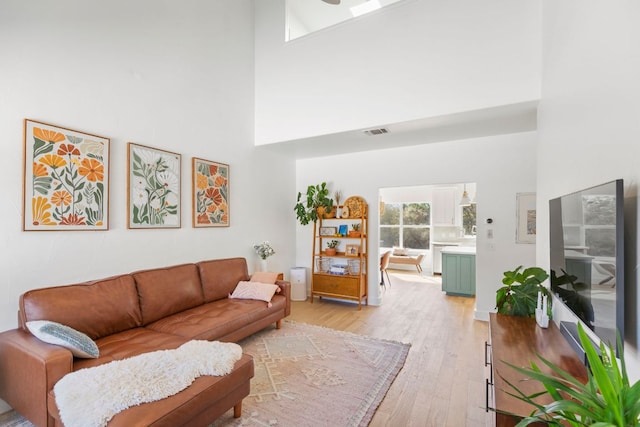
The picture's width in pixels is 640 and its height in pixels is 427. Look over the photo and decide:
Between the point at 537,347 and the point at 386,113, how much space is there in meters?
2.77

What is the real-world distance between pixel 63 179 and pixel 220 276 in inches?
70.2

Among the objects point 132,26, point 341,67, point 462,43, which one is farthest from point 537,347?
point 132,26

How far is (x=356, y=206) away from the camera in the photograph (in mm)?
5020

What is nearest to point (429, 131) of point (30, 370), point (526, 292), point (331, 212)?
point (331, 212)

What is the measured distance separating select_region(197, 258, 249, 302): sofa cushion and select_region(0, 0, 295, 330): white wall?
27 cm

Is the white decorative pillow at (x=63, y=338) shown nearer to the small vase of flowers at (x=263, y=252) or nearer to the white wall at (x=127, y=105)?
the white wall at (x=127, y=105)

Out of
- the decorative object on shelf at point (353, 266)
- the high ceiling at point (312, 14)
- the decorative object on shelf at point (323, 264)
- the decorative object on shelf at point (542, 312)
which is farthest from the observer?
the decorative object on shelf at point (323, 264)

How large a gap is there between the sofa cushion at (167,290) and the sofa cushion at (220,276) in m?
0.08

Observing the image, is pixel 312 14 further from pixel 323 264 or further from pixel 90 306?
pixel 90 306

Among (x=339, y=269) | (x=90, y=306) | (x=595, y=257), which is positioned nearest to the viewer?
(x=595, y=257)

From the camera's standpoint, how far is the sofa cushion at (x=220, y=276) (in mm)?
3434

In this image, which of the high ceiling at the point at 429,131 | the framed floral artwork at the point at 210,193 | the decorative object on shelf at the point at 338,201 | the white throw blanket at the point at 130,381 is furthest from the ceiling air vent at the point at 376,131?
the white throw blanket at the point at 130,381

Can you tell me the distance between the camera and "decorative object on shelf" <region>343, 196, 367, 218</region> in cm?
495

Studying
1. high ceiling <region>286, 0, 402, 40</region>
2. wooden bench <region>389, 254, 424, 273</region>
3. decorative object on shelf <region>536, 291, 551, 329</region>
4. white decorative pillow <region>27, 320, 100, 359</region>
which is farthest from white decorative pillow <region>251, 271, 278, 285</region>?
wooden bench <region>389, 254, 424, 273</region>
